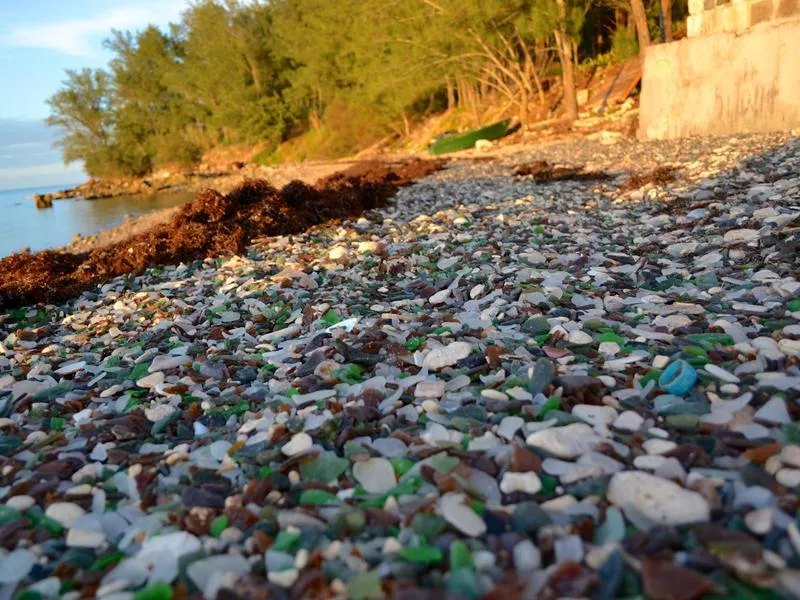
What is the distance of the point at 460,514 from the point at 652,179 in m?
6.93

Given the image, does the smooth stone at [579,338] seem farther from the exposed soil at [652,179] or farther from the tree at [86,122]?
the tree at [86,122]

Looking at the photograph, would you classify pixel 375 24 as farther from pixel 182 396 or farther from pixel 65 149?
pixel 65 149

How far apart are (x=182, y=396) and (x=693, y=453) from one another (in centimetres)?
218

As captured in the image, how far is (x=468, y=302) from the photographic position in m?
3.77

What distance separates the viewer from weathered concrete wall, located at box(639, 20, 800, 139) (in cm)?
986

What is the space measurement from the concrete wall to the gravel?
712 cm

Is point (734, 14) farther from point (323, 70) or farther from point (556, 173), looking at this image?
point (323, 70)

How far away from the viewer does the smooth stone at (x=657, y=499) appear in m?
1.56

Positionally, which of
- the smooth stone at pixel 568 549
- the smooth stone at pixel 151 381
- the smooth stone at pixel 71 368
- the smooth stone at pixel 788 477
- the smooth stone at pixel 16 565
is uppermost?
the smooth stone at pixel 71 368

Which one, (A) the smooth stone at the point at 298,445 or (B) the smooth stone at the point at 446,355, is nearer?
(A) the smooth stone at the point at 298,445

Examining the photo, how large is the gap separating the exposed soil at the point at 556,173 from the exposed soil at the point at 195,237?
2888 millimetres

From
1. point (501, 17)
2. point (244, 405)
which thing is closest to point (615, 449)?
point (244, 405)

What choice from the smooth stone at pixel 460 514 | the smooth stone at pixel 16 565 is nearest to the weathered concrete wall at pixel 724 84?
the smooth stone at pixel 460 514

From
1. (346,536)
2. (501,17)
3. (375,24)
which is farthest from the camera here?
(375,24)
